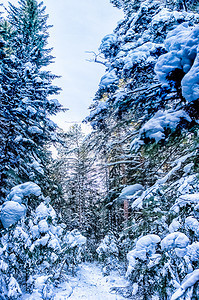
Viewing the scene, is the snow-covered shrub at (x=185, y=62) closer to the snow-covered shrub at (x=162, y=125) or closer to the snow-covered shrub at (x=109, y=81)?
the snow-covered shrub at (x=162, y=125)

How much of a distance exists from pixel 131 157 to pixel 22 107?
5391 millimetres

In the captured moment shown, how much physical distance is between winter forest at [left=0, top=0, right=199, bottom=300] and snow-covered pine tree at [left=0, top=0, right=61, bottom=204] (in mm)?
53

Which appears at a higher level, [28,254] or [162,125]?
[162,125]

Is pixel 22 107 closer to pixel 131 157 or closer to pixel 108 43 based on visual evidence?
pixel 108 43

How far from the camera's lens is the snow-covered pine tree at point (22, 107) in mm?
7000

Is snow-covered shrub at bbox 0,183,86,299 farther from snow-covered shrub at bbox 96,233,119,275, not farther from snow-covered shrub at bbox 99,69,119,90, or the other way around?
snow-covered shrub at bbox 96,233,119,275

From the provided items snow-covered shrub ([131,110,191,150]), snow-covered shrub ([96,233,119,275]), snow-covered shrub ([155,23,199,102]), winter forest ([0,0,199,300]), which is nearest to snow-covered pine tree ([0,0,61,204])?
winter forest ([0,0,199,300])

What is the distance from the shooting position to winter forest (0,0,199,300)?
7.34 feet

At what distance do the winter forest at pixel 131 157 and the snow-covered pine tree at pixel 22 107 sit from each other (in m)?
0.05

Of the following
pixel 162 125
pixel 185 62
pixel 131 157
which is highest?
pixel 185 62

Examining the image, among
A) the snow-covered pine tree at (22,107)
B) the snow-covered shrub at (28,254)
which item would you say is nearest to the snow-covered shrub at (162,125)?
the snow-covered shrub at (28,254)

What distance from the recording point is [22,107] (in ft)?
26.3

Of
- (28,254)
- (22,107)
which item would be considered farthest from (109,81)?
(22,107)

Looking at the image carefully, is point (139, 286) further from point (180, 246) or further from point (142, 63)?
point (142, 63)
